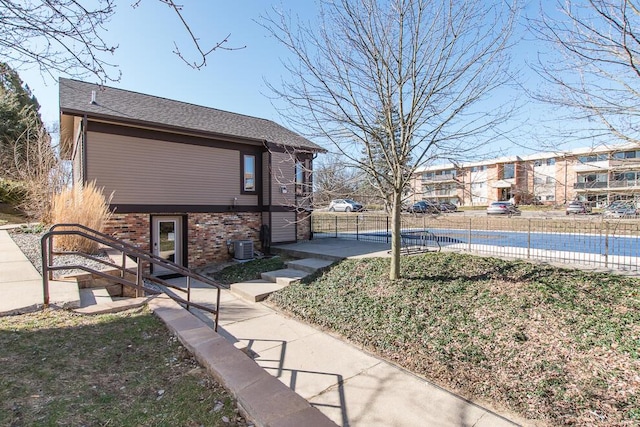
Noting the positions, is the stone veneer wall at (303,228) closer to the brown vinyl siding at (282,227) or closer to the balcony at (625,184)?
the brown vinyl siding at (282,227)

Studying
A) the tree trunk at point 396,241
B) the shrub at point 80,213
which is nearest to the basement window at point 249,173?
the shrub at point 80,213

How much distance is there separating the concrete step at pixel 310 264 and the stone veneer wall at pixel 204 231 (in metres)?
2.99

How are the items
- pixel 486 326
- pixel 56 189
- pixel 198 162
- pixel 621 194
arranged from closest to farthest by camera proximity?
pixel 621 194
pixel 486 326
pixel 198 162
pixel 56 189

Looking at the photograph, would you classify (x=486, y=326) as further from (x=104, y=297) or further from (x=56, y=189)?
(x=56, y=189)

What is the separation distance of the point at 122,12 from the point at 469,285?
22.4ft

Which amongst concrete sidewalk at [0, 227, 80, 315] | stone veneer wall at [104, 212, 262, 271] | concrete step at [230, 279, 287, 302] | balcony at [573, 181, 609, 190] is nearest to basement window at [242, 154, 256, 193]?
stone veneer wall at [104, 212, 262, 271]

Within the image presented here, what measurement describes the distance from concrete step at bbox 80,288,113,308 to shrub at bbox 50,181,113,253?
244 cm

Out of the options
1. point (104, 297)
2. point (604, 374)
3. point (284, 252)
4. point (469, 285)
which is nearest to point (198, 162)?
point (284, 252)

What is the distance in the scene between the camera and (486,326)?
5.04m

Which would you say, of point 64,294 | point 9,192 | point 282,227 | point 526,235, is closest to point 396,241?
point 64,294

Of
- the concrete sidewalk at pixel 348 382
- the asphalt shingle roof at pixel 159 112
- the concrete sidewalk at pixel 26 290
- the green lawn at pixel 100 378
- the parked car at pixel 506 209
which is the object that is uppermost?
the asphalt shingle roof at pixel 159 112

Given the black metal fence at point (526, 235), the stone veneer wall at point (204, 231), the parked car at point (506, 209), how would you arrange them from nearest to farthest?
the black metal fence at point (526, 235)
the stone veneer wall at point (204, 231)
the parked car at point (506, 209)

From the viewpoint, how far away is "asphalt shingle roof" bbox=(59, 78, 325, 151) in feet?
30.7

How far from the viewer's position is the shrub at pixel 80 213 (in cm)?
744
